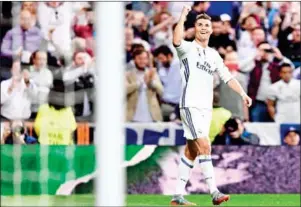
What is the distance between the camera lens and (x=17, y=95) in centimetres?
938

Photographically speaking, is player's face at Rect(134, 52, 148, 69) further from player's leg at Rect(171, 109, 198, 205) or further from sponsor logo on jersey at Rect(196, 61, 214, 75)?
sponsor logo on jersey at Rect(196, 61, 214, 75)

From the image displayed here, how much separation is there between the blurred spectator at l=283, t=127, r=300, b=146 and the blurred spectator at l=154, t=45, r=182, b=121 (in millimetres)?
1105

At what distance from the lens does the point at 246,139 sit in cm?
1005

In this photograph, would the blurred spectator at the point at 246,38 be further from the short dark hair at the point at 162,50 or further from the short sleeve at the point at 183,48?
the short sleeve at the point at 183,48

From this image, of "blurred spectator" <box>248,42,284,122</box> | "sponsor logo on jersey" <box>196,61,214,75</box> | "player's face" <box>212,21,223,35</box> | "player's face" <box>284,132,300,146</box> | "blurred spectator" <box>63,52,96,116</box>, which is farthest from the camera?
"player's face" <box>284,132,300,146</box>

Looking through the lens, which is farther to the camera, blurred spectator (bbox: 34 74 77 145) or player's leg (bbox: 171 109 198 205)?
blurred spectator (bbox: 34 74 77 145)

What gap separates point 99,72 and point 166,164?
6137 mm

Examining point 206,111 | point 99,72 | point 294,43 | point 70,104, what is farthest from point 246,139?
point 99,72

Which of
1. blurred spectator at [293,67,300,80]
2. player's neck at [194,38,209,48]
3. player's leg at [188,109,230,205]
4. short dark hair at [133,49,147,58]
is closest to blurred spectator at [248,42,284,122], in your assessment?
blurred spectator at [293,67,300,80]

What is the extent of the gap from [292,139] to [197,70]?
11.4 feet

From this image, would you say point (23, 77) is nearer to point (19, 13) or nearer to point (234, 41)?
point (19, 13)


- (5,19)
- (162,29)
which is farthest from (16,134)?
(162,29)

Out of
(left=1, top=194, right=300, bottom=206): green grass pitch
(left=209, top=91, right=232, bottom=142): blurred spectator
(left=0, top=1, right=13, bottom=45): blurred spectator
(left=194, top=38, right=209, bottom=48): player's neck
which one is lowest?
(left=1, top=194, right=300, bottom=206): green grass pitch

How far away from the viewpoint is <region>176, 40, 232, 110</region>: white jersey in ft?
22.1
